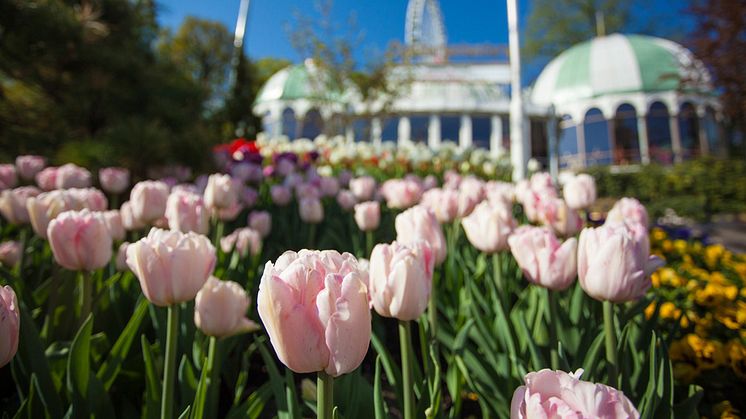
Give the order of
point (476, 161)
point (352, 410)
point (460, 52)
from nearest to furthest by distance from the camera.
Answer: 1. point (352, 410)
2. point (476, 161)
3. point (460, 52)

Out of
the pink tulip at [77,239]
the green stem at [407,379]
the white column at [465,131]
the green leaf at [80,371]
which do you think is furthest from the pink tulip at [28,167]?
the white column at [465,131]

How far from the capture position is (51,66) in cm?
265

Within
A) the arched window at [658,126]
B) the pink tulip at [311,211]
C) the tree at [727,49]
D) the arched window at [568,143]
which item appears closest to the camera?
the pink tulip at [311,211]

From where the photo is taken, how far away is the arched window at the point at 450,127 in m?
18.5

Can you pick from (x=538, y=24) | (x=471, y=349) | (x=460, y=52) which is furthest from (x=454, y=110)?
(x=471, y=349)

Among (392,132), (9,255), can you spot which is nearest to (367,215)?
(9,255)

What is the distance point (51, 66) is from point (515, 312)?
9.90ft

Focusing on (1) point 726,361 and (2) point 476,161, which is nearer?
(1) point 726,361

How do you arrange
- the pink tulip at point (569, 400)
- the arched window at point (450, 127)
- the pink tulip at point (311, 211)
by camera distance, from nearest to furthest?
the pink tulip at point (569, 400)
the pink tulip at point (311, 211)
the arched window at point (450, 127)

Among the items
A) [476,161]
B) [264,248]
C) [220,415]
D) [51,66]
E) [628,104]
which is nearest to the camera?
[220,415]

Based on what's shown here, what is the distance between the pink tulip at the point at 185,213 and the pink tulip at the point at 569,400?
3.35ft

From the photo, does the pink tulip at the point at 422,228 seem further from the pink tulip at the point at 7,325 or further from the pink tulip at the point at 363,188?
the pink tulip at the point at 363,188

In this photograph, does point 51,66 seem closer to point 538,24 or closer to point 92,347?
point 92,347

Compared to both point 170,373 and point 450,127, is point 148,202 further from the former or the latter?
point 450,127
